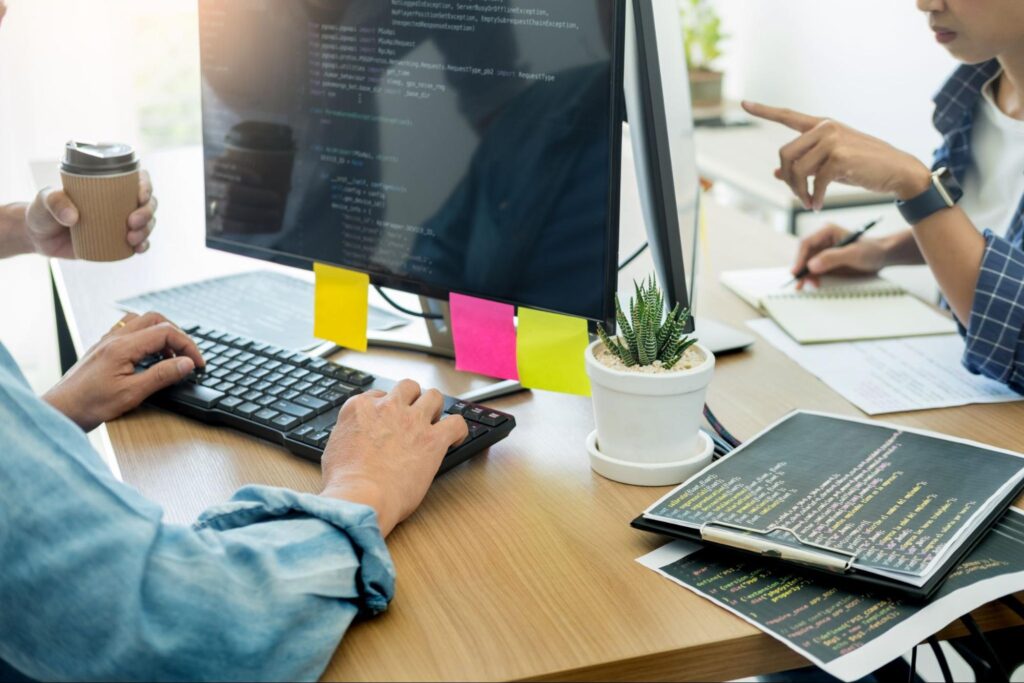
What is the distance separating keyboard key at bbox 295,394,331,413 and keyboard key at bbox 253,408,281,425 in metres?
0.03

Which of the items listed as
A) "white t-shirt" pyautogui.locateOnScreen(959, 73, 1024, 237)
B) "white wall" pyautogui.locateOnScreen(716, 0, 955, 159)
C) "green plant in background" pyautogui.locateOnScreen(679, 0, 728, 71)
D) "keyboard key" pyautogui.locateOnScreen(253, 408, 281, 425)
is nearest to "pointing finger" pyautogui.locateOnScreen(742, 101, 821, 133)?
"white t-shirt" pyautogui.locateOnScreen(959, 73, 1024, 237)

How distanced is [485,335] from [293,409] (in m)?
0.21

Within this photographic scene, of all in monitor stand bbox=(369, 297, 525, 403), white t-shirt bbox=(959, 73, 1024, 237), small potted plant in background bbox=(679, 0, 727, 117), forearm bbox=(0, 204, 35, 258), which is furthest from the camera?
small potted plant in background bbox=(679, 0, 727, 117)

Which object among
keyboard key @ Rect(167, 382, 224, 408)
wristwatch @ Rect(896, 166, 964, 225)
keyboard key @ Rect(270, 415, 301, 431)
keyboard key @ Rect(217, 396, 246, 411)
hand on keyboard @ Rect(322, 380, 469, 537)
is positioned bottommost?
keyboard key @ Rect(167, 382, 224, 408)

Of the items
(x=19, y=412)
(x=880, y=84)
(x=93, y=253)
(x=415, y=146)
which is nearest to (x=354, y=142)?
(x=415, y=146)

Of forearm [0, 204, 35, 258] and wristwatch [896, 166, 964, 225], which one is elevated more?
wristwatch [896, 166, 964, 225]

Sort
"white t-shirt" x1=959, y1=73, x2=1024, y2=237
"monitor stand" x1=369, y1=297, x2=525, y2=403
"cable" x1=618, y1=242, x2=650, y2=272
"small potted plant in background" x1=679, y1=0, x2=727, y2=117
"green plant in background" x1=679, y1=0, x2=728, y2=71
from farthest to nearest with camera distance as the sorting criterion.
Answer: "green plant in background" x1=679, y1=0, x2=728, y2=71 → "small potted plant in background" x1=679, y1=0, x2=727, y2=117 → "white t-shirt" x1=959, y1=73, x2=1024, y2=237 → "monitor stand" x1=369, y1=297, x2=525, y2=403 → "cable" x1=618, y1=242, x2=650, y2=272

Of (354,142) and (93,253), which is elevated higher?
(354,142)

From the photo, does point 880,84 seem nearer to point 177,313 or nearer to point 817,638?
point 177,313

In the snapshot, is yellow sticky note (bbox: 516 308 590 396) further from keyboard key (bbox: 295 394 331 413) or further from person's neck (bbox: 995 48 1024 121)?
person's neck (bbox: 995 48 1024 121)

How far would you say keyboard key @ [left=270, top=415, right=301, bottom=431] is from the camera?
995 millimetres

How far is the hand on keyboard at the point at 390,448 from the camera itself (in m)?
0.84

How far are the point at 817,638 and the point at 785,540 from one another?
88mm

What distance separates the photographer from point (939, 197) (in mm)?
1253
